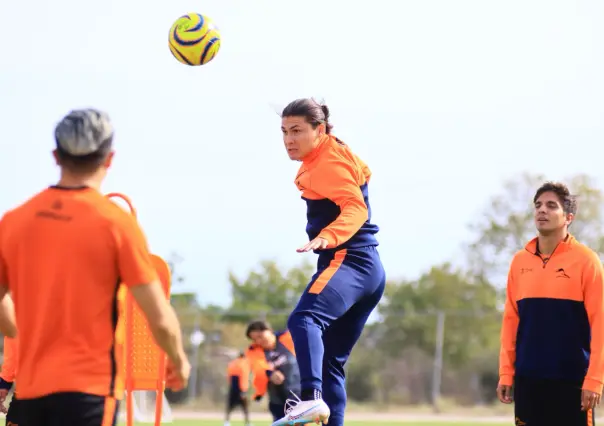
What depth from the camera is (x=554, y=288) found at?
8016 millimetres

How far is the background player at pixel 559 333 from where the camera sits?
7891mm

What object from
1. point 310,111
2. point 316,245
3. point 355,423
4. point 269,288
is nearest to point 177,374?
point 316,245

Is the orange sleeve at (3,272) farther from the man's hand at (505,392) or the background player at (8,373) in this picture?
the man's hand at (505,392)

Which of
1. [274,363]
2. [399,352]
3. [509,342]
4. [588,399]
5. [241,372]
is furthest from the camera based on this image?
[399,352]

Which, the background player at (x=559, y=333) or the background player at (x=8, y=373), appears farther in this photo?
the background player at (x=559, y=333)

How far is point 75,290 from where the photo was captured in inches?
194

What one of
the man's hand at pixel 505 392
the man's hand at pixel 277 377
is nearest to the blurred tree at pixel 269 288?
the man's hand at pixel 277 377

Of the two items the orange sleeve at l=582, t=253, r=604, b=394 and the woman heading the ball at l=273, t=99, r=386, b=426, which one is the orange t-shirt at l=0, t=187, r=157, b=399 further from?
the orange sleeve at l=582, t=253, r=604, b=394

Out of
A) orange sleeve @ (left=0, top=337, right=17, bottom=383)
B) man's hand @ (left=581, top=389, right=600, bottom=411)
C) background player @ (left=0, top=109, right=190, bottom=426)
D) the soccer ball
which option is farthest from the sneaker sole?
the soccer ball

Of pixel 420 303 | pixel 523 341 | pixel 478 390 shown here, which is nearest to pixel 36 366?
pixel 523 341

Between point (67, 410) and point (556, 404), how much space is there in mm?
4044

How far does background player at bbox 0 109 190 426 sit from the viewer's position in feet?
16.1

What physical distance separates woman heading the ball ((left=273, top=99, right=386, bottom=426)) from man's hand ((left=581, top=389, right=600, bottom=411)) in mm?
1482

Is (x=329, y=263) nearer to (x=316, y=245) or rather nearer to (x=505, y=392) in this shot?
(x=316, y=245)
